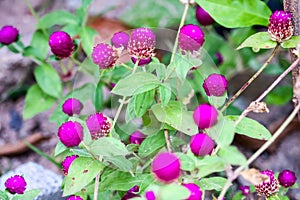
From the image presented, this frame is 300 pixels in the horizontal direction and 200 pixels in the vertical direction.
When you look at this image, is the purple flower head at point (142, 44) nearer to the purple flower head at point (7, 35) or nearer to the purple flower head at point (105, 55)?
the purple flower head at point (105, 55)

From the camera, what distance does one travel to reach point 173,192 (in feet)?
2.54

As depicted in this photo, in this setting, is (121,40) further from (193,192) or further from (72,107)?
(193,192)

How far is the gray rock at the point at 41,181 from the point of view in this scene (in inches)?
54.9

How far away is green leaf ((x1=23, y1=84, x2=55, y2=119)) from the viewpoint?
1663 millimetres

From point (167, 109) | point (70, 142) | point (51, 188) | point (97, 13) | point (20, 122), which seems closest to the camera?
point (70, 142)

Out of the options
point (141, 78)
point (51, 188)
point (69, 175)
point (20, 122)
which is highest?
point (141, 78)

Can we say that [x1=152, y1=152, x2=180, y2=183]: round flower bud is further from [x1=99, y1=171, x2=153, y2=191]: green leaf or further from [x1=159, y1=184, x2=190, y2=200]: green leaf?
[x1=99, y1=171, x2=153, y2=191]: green leaf

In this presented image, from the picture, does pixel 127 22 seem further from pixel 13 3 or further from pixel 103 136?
pixel 103 136

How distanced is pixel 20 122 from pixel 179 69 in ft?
3.53

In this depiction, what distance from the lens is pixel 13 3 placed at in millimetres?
2488

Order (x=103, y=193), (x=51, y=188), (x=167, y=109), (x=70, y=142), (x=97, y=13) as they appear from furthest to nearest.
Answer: (x=97, y=13) → (x=51, y=188) → (x=103, y=193) → (x=167, y=109) → (x=70, y=142)

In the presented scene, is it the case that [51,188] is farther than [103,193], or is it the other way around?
[51,188]

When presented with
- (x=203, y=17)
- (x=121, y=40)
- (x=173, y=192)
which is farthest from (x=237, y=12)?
(x=173, y=192)

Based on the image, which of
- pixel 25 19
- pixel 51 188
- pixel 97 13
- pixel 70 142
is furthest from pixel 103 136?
pixel 25 19
